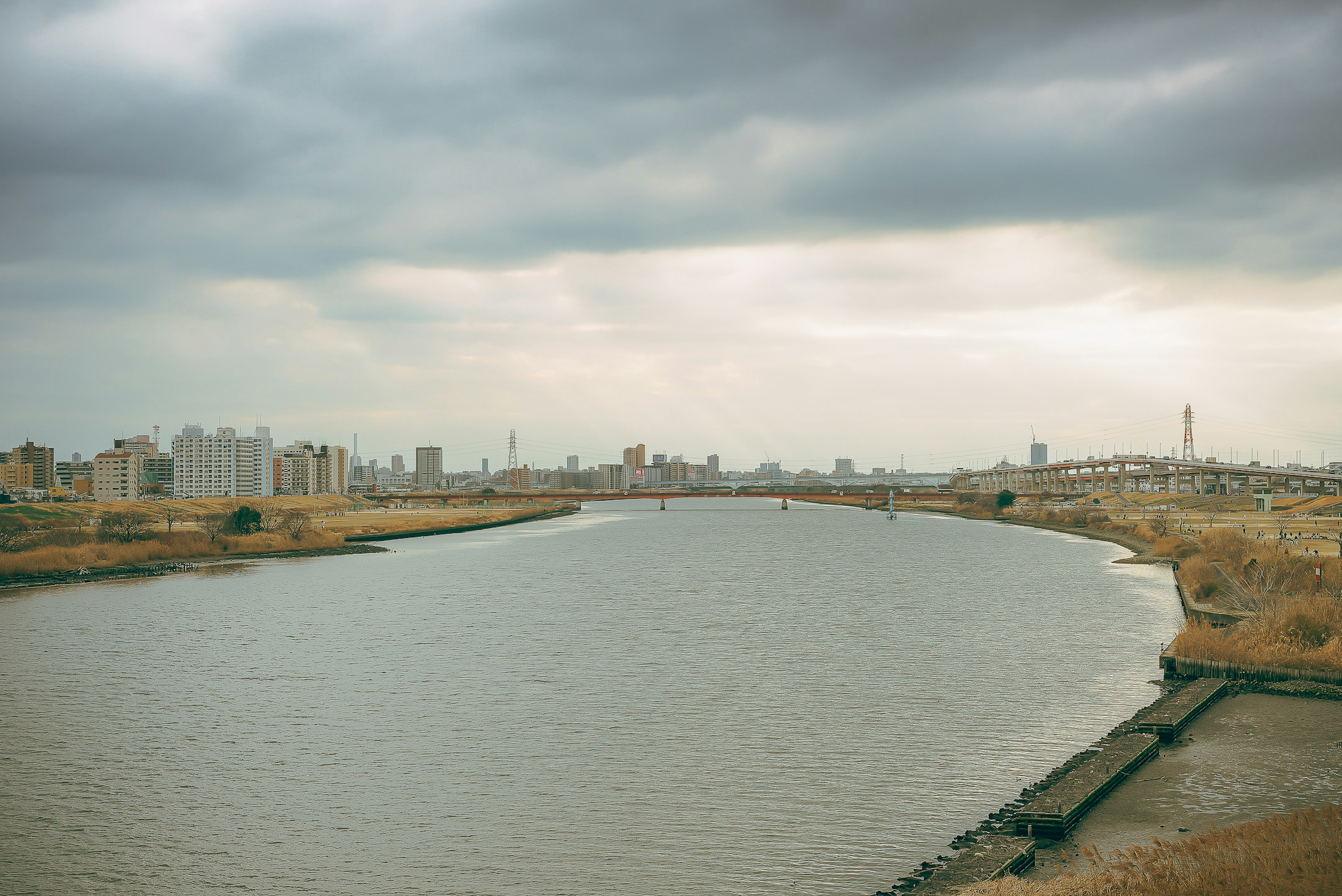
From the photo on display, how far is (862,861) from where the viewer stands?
1630cm

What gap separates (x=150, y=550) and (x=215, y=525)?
1294 centimetres

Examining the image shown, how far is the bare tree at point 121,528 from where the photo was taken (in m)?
80.0

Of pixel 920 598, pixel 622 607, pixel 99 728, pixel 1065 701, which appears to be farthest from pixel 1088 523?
pixel 99 728

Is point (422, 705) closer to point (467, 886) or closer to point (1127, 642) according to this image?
point (467, 886)

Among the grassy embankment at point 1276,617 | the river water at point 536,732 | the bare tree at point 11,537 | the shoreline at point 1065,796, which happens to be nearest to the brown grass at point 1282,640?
the grassy embankment at point 1276,617

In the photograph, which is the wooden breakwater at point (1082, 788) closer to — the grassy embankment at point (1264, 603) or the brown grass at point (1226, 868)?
the brown grass at point (1226, 868)

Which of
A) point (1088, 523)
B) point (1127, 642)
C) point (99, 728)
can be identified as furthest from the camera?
point (1088, 523)

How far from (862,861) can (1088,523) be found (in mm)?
118698

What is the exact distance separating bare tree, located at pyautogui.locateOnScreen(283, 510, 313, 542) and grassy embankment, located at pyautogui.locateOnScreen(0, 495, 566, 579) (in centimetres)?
13

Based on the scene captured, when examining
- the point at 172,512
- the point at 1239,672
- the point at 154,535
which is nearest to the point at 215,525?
the point at 154,535

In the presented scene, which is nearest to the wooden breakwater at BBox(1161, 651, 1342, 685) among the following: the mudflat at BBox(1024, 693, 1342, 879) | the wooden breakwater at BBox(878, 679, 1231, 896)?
the mudflat at BBox(1024, 693, 1342, 879)

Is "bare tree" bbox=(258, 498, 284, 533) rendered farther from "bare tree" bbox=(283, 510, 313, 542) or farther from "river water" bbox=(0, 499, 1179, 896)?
"river water" bbox=(0, 499, 1179, 896)

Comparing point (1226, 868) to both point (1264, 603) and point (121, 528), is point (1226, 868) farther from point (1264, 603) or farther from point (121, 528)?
point (121, 528)

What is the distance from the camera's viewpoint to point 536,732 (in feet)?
83.0
